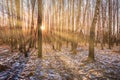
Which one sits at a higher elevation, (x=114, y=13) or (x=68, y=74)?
(x=114, y=13)

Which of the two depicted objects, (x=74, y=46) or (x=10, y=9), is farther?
(x=10, y=9)

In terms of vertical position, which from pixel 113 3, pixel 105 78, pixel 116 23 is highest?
pixel 113 3

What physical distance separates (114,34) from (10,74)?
2573 cm

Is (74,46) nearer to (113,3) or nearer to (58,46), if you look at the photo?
(58,46)

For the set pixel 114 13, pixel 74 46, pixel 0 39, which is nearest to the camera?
pixel 74 46

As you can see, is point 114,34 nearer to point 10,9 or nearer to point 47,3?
point 47,3

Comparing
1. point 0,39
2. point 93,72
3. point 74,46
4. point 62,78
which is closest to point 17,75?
point 62,78

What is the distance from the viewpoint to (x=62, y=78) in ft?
23.4

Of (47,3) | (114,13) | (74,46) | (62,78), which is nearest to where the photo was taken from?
(62,78)

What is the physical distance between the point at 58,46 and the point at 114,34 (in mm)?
13641

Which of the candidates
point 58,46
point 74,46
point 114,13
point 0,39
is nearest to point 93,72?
point 74,46

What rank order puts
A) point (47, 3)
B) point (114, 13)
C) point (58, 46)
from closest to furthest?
point (58, 46) < point (114, 13) < point (47, 3)

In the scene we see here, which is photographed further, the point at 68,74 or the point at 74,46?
the point at 74,46

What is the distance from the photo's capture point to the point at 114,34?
1185 inches
